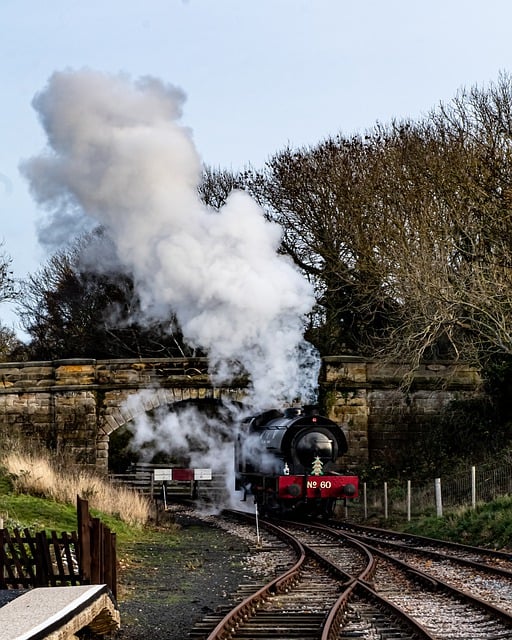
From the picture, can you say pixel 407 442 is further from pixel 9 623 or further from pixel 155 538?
pixel 9 623

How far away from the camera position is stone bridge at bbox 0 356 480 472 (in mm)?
33906

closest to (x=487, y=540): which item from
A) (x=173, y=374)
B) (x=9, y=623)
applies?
(x=9, y=623)

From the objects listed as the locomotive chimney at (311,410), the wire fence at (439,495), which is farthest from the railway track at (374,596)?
the locomotive chimney at (311,410)

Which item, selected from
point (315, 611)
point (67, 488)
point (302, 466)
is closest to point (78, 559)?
point (315, 611)

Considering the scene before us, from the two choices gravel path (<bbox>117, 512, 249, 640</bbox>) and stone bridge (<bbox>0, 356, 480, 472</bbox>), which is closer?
gravel path (<bbox>117, 512, 249, 640</bbox>)

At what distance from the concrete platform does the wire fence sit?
1244 cm

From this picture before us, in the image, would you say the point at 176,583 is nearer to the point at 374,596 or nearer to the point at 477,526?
the point at 374,596

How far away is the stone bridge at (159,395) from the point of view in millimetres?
33906

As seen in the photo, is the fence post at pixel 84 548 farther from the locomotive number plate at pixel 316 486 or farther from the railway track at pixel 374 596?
the locomotive number plate at pixel 316 486

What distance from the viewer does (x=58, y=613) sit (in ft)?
27.4

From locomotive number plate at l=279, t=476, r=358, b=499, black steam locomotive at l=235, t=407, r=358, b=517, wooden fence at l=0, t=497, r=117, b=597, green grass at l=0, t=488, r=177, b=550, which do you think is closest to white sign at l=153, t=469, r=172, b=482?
black steam locomotive at l=235, t=407, r=358, b=517

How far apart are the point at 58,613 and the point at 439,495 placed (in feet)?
49.0

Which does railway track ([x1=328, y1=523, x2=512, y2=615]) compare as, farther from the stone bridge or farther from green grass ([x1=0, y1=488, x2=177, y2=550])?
the stone bridge

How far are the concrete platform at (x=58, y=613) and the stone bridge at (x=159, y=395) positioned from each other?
2438cm
